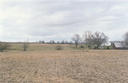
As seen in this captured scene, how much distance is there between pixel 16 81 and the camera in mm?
7055

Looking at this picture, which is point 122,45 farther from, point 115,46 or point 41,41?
point 41,41

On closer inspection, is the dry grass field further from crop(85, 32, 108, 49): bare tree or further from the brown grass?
crop(85, 32, 108, 49): bare tree

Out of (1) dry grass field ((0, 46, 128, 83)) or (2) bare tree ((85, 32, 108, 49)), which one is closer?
(1) dry grass field ((0, 46, 128, 83))

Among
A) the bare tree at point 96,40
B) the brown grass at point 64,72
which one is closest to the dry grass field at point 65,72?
the brown grass at point 64,72

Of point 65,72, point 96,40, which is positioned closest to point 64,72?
point 65,72

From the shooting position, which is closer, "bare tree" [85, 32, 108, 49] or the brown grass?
the brown grass

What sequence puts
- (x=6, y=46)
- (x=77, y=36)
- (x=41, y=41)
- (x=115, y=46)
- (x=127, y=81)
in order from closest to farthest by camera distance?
1. (x=127, y=81)
2. (x=6, y=46)
3. (x=115, y=46)
4. (x=77, y=36)
5. (x=41, y=41)

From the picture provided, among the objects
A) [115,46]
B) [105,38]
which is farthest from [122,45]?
[105,38]

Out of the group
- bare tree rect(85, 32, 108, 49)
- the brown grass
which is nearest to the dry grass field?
the brown grass

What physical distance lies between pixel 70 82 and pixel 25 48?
4295 centimetres

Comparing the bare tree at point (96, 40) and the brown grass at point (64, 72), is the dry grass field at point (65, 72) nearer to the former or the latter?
the brown grass at point (64, 72)

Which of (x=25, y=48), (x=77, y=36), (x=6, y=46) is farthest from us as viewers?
(x=77, y=36)

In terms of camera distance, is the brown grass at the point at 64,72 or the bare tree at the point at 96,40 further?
the bare tree at the point at 96,40

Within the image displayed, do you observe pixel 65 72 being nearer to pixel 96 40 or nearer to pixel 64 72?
pixel 64 72
